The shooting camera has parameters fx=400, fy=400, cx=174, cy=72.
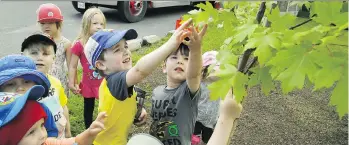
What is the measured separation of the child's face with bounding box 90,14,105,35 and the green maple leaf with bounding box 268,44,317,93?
105 inches

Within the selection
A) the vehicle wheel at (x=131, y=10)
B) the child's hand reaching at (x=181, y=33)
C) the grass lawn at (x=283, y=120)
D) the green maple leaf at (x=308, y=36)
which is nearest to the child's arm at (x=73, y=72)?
the grass lawn at (x=283, y=120)

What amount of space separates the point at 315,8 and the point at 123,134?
1.43 meters

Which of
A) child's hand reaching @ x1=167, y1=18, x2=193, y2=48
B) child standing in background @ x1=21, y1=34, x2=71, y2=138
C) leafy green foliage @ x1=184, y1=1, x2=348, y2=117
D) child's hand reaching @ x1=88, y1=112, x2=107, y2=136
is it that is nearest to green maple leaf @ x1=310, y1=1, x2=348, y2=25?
leafy green foliage @ x1=184, y1=1, x2=348, y2=117

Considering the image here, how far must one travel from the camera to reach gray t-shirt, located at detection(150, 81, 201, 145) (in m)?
2.30

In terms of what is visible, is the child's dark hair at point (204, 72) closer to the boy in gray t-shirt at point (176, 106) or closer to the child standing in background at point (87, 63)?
the boy in gray t-shirt at point (176, 106)

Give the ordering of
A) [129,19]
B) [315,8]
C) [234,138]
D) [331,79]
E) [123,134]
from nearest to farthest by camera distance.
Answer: [331,79] < [315,8] < [123,134] < [234,138] < [129,19]

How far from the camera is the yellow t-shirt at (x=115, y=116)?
2234mm

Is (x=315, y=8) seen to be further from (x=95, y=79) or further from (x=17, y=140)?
(x=95, y=79)

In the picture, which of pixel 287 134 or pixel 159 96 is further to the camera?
pixel 287 134

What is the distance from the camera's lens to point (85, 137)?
1.99 meters

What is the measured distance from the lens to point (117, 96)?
2164mm

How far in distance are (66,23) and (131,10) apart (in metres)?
1.51

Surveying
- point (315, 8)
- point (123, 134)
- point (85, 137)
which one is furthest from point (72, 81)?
point (315, 8)

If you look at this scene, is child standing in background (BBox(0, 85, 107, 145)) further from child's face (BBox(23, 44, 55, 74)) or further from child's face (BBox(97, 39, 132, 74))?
child's face (BBox(23, 44, 55, 74))
